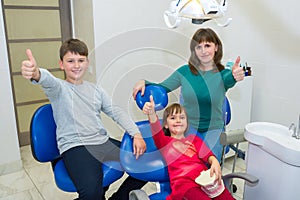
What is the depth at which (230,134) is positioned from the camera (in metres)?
2.05

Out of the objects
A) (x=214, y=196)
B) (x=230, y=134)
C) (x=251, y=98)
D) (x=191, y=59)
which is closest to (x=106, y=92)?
(x=191, y=59)

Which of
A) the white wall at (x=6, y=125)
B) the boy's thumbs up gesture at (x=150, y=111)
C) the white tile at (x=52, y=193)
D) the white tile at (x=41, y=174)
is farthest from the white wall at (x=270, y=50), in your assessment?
the white wall at (x=6, y=125)

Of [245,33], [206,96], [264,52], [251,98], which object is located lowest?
[251,98]

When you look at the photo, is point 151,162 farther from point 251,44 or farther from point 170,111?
point 251,44

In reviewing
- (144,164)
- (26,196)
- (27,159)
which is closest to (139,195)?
(144,164)

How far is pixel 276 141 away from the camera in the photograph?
1221mm

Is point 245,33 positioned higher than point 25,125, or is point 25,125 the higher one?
point 245,33

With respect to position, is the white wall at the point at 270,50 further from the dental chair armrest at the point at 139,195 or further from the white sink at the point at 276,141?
the dental chair armrest at the point at 139,195

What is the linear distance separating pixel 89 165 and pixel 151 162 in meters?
0.31

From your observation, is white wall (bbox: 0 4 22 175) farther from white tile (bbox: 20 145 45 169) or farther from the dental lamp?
the dental lamp

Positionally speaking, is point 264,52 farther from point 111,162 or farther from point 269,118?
point 111,162

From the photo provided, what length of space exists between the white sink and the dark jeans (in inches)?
27.5

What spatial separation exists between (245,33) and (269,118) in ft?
2.47

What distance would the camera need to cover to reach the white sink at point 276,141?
45.4 inches
